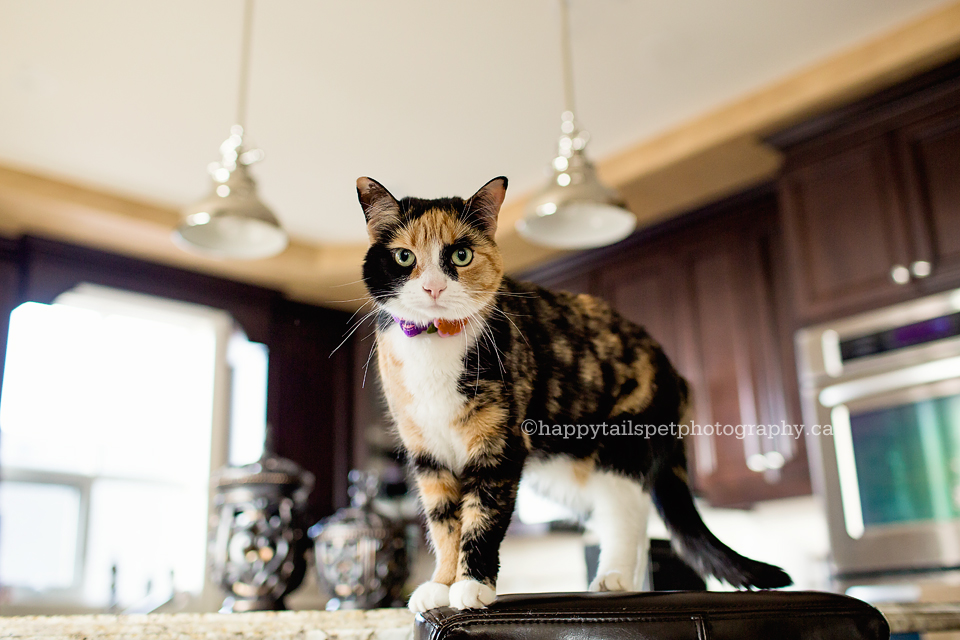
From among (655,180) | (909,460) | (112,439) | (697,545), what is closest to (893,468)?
(909,460)

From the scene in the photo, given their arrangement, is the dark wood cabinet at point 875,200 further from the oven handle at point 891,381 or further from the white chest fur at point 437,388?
the white chest fur at point 437,388

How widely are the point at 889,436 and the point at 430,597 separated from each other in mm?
2314

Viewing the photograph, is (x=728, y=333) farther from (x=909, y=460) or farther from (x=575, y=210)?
(x=575, y=210)

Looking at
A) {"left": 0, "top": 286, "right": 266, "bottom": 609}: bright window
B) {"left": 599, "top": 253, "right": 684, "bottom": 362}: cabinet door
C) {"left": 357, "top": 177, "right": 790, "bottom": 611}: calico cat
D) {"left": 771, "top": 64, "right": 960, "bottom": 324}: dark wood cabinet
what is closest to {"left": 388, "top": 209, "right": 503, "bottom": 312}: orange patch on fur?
{"left": 357, "top": 177, "right": 790, "bottom": 611}: calico cat

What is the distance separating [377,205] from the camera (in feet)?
3.24

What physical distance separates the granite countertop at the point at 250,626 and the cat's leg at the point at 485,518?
0.12 metres

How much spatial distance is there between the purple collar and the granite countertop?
0.34 m

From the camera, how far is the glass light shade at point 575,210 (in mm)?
2109

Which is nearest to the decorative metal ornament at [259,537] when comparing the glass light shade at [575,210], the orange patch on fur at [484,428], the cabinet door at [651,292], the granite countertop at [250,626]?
the granite countertop at [250,626]

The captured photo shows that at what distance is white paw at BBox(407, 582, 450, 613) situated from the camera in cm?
86

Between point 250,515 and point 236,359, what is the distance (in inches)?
128

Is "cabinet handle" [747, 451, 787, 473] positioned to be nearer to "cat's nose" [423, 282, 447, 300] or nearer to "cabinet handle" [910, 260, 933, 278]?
"cabinet handle" [910, 260, 933, 278]

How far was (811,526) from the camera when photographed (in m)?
3.66

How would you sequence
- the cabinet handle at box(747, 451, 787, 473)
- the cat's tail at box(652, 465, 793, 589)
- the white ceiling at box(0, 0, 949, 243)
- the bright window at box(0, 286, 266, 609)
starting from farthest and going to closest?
the bright window at box(0, 286, 266, 609)
the cabinet handle at box(747, 451, 787, 473)
the white ceiling at box(0, 0, 949, 243)
the cat's tail at box(652, 465, 793, 589)
